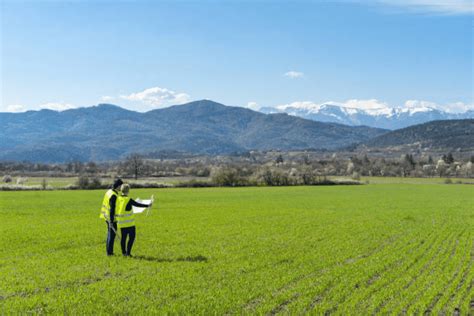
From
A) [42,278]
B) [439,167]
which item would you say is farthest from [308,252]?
[439,167]

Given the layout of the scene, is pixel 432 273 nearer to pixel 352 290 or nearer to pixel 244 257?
pixel 352 290

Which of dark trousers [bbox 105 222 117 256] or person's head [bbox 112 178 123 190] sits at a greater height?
person's head [bbox 112 178 123 190]

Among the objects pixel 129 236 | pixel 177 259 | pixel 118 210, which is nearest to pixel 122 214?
pixel 118 210

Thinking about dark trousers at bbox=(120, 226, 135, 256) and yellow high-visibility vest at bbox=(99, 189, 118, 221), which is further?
dark trousers at bbox=(120, 226, 135, 256)

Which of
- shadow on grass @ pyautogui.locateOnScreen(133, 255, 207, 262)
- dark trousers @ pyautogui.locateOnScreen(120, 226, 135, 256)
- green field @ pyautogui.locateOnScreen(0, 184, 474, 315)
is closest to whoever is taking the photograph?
green field @ pyautogui.locateOnScreen(0, 184, 474, 315)

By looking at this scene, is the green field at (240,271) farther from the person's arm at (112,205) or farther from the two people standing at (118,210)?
the person's arm at (112,205)

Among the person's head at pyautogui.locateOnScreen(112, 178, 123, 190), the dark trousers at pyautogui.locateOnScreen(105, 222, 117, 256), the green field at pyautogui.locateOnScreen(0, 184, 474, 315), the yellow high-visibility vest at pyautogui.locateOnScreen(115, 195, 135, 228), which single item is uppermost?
the person's head at pyautogui.locateOnScreen(112, 178, 123, 190)

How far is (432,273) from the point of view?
15.0m

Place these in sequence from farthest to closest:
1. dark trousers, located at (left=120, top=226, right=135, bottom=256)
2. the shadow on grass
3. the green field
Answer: dark trousers, located at (left=120, top=226, right=135, bottom=256), the shadow on grass, the green field

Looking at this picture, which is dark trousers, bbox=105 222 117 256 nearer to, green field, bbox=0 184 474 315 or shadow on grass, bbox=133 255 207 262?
green field, bbox=0 184 474 315

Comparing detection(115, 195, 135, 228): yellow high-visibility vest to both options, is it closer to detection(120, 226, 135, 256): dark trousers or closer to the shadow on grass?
detection(120, 226, 135, 256): dark trousers

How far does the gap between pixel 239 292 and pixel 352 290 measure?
3.15 meters

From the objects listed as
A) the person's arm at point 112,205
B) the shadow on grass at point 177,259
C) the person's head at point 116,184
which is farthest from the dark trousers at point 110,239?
the person's head at point 116,184

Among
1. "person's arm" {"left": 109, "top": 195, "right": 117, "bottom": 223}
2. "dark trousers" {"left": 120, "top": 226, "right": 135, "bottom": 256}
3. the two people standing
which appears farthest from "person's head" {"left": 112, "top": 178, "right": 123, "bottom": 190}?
"dark trousers" {"left": 120, "top": 226, "right": 135, "bottom": 256}
